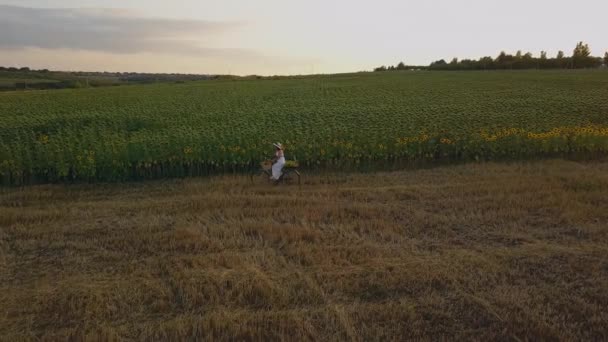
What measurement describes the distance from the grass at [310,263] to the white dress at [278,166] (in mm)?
488

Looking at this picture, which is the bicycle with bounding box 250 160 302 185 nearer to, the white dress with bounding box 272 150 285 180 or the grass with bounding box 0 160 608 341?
the white dress with bounding box 272 150 285 180

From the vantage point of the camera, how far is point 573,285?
5.75 meters

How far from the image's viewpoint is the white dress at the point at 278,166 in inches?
416

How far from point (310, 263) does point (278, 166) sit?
4531 millimetres

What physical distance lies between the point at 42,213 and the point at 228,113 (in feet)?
39.9

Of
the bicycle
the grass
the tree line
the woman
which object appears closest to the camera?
the grass

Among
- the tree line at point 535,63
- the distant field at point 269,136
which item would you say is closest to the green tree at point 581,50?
the tree line at point 535,63

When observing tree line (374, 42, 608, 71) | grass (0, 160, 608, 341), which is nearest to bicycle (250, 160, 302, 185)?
grass (0, 160, 608, 341)

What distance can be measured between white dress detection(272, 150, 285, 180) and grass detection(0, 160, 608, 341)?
1.60ft

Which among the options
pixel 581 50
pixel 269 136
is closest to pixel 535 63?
pixel 581 50

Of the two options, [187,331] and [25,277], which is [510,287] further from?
[25,277]

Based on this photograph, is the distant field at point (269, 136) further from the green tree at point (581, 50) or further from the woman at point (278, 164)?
the green tree at point (581, 50)

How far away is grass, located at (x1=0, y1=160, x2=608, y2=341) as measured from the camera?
4.94m

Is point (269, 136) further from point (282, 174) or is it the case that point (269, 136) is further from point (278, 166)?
point (278, 166)
